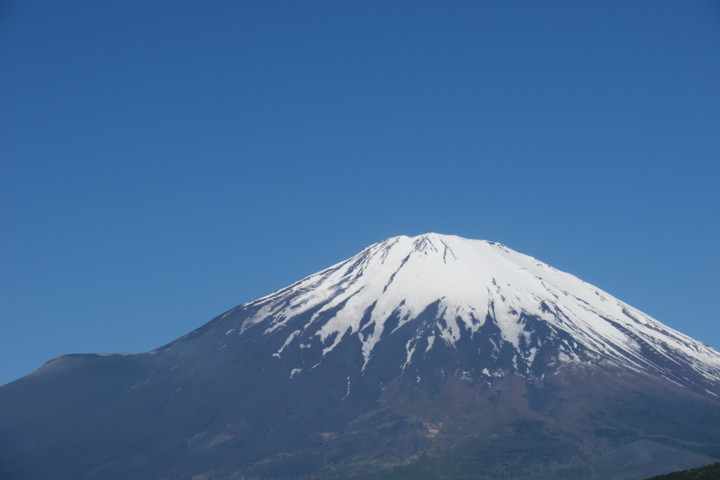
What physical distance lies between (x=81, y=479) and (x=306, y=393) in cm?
4811

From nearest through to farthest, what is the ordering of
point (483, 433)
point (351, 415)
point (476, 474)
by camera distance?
point (476, 474)
point (483, 433)
point (351, 415)

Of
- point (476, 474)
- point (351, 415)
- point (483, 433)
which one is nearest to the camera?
point (476, 474)

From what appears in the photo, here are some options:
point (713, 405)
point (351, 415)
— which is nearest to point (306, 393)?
point (351, 415)

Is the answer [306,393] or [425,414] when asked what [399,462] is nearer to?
[425,414]

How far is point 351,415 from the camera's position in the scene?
188000 millimetres

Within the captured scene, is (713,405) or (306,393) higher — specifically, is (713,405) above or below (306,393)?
below

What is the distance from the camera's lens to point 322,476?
164m

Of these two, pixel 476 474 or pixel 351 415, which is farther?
pixel 351 415

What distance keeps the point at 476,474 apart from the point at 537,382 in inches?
1616

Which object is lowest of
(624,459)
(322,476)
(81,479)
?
(624,459)

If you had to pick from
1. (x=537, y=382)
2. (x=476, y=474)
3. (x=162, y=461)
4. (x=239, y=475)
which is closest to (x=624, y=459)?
(x=476, y=474)

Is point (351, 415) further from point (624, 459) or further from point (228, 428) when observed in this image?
point (624, 459)

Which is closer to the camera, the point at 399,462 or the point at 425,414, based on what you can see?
the point at 399,462

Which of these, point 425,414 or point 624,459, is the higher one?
point 425,414
